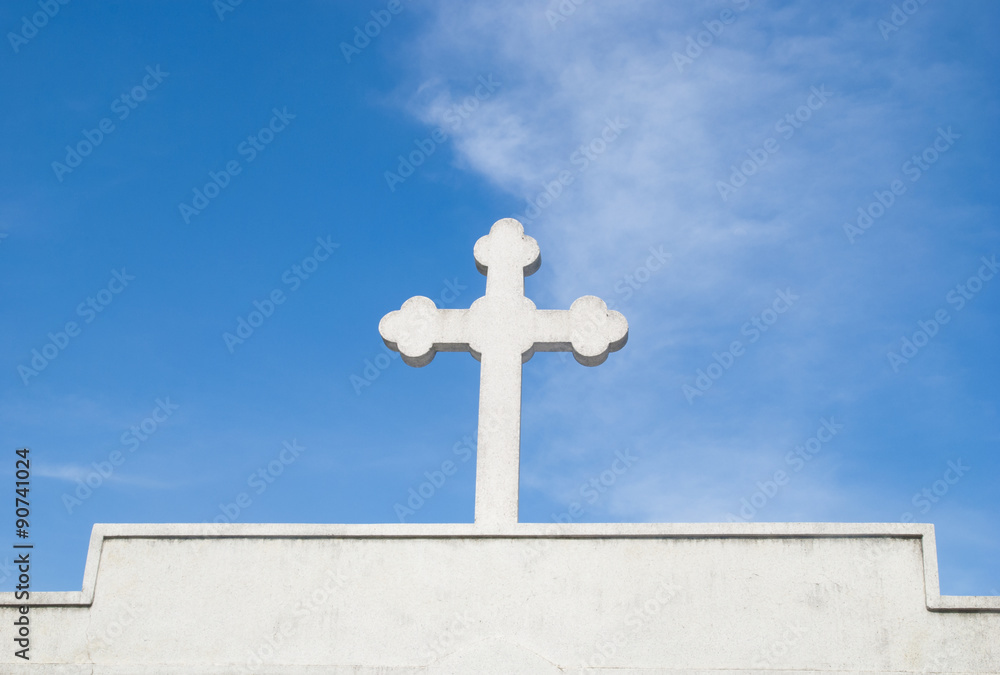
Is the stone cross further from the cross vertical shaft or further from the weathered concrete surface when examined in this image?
the weathered concrete surface

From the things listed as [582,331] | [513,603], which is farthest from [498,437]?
[513,603]

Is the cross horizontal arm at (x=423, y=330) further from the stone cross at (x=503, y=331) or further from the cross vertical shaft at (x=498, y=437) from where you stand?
the cross vertical shaft at (x=498, y=437)

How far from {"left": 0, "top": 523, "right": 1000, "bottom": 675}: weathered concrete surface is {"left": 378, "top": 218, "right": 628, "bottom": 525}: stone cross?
3.85ft

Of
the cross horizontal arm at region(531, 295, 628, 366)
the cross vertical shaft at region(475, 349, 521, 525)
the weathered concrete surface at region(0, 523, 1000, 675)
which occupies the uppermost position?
the cross horizontal arm at region(531, 295, 628, 366)

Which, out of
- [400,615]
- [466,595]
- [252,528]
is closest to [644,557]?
[466,595]

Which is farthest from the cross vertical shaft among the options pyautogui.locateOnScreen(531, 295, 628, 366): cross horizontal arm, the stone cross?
pyautogui.locateOnScreen(531, 295, 628, 366): cross horizontal arm

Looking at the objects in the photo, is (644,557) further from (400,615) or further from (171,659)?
(171,659)

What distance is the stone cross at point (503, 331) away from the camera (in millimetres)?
7750

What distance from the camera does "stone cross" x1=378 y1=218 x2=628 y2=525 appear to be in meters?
7.75

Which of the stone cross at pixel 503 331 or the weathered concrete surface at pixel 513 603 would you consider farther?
the stone cross at pixel 503 331

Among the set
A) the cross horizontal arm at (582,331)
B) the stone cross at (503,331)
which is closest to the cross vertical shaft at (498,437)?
the stone cross at (503,331)

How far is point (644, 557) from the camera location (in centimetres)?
679

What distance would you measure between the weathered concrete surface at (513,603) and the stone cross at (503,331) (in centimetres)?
117

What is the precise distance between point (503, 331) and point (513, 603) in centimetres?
224
